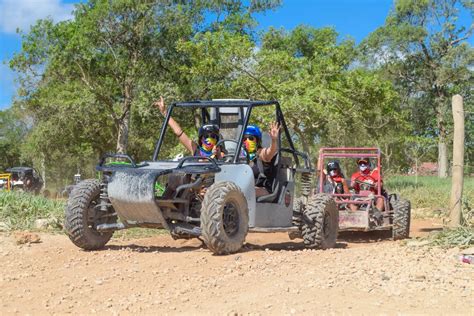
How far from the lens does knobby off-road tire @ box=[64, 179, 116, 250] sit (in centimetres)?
870

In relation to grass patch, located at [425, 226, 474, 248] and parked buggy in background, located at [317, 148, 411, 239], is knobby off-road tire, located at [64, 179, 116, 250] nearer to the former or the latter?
grass patch, located at [425, 226, 474, 248]

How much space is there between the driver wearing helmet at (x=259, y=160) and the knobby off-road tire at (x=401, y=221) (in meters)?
3.60

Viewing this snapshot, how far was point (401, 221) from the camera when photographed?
12227mm

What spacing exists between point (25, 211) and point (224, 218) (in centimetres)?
637

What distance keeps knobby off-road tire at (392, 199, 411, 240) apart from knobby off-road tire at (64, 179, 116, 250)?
18.0 ft

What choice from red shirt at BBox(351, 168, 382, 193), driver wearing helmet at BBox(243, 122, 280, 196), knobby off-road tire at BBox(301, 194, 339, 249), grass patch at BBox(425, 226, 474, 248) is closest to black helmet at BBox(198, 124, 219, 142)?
driver wearing helmet at BBox(243, 122, 280, 196)

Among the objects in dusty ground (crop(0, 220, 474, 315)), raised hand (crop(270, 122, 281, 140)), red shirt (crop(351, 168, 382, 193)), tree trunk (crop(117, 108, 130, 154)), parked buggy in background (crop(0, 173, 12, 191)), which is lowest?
dusty ground (crop(0, 220, 474, 315))

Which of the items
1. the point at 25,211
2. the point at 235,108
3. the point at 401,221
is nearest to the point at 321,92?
the point at 401,221

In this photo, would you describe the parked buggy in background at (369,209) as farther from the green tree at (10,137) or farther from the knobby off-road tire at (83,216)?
the green tree at (10,137)

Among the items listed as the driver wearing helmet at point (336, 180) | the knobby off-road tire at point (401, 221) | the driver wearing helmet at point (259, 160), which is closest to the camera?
the driver wearing helmet at point (259, 160)

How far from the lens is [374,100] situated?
25.9 metres

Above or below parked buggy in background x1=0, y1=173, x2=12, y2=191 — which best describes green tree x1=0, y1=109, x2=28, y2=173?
above

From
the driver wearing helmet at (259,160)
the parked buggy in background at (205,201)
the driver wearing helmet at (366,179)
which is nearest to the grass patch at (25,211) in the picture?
the parked buggy in background at (205,201)

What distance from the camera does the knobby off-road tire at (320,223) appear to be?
31.2ft
